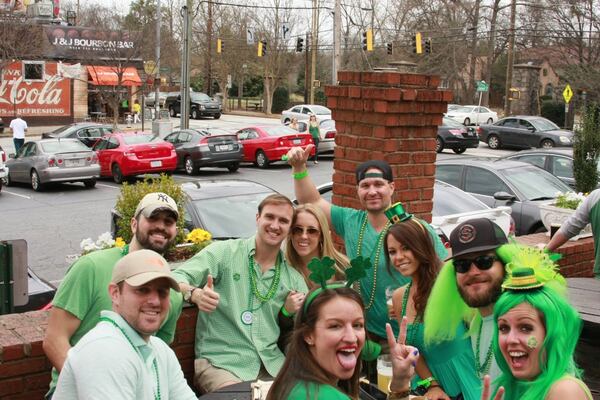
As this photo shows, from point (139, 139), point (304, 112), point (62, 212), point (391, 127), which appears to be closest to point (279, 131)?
point (139, 139)

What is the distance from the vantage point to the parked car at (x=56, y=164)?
71.1ft

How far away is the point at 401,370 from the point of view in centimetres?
312

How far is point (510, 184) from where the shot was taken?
1252 cm

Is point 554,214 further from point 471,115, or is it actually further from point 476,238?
point 471,115

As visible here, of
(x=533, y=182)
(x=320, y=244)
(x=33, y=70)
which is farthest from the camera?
(x=33, y=70)

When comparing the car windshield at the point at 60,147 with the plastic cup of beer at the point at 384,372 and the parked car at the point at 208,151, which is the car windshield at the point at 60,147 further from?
the plastic cup of beer at the point at 384,372

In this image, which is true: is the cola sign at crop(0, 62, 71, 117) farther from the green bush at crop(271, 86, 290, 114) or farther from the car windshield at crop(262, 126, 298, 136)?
the green bush at crop(271, 86, 290, 114)

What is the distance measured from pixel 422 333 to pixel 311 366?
4.39 feet

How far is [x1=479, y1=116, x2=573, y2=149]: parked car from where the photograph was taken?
100 feet

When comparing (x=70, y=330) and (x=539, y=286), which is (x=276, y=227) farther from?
(x=539, y=286)

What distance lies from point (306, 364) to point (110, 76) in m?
43.0

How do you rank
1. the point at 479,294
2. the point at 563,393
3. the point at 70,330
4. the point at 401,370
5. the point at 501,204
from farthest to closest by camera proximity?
1. the point at 501,204
2. the point at 70,330
3. the point at 479,294
4. the point at 401,370
5. the point at 563,393

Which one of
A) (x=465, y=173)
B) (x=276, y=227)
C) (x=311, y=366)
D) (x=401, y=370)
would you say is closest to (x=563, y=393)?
(x=401, y=370)

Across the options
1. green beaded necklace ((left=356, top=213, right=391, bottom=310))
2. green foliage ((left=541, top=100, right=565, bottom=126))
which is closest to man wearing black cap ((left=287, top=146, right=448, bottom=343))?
green beaded necklace ((left=356, top=213, right=391, bottom=310))
